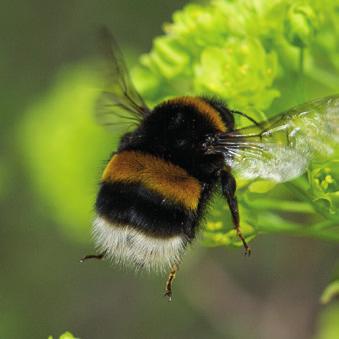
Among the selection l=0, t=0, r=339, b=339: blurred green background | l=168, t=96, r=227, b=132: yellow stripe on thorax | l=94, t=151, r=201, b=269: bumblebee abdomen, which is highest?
l=168, t=96, r=227, b=132: yellow stripe on thorax

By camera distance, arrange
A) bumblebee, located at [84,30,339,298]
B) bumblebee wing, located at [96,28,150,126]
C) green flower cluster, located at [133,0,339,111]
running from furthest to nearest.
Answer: bumblebee wing, located at [96,28,150,126]
green flower cluster, located at [133,0,339,111]
bumblebee, located at [84,30,339,298]

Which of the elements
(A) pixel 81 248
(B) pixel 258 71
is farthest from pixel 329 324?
(A) pixel 81 248

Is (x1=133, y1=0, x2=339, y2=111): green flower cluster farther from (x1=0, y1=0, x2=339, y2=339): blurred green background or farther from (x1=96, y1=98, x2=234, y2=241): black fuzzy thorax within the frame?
(x1=0, y1=0, x2=339, y2=339): blurred green background

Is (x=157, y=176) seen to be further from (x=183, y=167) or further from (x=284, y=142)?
(x=284, y=142)

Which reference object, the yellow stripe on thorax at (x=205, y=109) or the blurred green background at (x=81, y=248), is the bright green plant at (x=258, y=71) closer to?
the yellow stripe on thorax at (x=205, y=109)

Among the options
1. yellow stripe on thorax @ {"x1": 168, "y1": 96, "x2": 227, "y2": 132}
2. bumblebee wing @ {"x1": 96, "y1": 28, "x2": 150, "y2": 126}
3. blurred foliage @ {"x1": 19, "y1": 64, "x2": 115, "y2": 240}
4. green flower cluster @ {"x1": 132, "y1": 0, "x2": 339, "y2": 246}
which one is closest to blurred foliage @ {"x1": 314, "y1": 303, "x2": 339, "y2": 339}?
green flower cluster @ {"x1": 132, "y1": 0, "x2": 339, "y2": 246}

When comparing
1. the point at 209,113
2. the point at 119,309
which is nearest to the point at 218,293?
the point at 119,309

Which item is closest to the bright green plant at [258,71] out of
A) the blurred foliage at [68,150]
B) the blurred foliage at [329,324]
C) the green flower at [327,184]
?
the green flower at [327,184]
